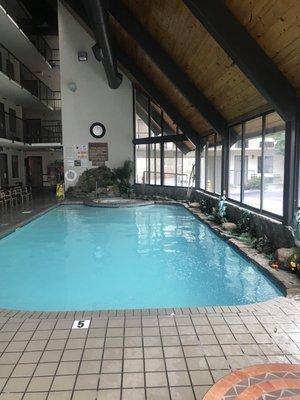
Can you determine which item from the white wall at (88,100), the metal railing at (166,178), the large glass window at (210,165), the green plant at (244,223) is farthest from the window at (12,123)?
the green plant at (244,223)

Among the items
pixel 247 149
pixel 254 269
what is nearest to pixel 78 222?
pixel 247 149

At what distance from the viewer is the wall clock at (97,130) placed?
1429cm

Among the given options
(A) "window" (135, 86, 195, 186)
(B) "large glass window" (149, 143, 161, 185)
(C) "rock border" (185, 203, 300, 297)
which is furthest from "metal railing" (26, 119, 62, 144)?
(C) "rock border" (185, 203, 300, 297)

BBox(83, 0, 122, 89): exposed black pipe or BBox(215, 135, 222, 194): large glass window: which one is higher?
BBox(83, 0, 122, 89): exposed black pipe

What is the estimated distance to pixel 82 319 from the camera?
3.13 metres

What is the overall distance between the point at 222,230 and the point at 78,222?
3938 mm

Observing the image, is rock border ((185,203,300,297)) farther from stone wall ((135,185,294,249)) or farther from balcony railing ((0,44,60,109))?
balcony railing ((0,44,60,109))

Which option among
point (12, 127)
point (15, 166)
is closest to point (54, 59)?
point (12, 127)

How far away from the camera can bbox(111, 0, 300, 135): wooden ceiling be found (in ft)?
13.5

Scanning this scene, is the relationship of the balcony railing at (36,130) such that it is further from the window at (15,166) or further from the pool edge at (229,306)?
the pool edge at (229,306)

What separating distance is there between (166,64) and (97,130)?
6.85m

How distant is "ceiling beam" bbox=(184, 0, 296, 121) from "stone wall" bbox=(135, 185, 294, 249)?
185cm

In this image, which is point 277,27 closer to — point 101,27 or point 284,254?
point 284,254

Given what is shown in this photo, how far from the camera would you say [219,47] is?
5855 mm
